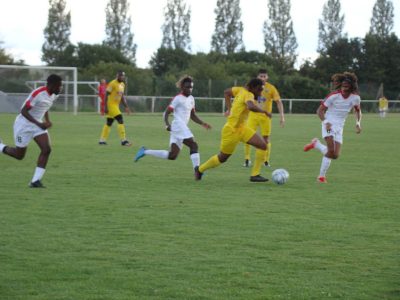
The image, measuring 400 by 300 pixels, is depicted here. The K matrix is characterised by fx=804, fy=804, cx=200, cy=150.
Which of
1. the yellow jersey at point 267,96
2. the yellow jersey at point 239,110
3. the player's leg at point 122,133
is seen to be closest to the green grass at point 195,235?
the yellow jersey at point 239,110

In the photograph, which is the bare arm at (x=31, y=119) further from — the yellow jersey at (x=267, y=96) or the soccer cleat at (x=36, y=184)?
the yellow jersey at (x=267, y=96)

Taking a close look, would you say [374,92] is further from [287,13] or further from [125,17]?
[125,17]

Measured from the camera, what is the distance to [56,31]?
95.2 meters

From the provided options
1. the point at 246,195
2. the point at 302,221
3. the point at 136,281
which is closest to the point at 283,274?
the point at 136,281

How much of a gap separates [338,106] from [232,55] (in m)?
74.4

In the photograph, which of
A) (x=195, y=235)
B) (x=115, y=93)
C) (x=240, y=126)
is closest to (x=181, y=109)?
(x=240, y=126)

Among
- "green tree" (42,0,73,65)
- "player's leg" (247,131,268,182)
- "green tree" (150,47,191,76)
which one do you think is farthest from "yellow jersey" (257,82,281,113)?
"green tree" (42,0,73,65)

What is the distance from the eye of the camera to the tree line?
225 ft

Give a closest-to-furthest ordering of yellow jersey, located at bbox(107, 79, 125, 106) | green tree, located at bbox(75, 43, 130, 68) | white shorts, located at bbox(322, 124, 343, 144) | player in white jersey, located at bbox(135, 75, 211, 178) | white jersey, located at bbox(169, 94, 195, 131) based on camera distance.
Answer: white shorts, located at bbox(322, 124, 343, 144) < player in white jersey, located at bbox(135, 75, 211, 178) < white jersey, located at bbox(169, 94, 195, 131) < yellow jersey, located at bbox(107, 79, 125, 106) < green tree, located at bbox(75, 43, 130, 68)

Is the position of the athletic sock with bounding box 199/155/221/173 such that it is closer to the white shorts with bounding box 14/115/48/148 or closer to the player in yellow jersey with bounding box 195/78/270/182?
the player in yellow jersey with bounding box 195/78/270/182

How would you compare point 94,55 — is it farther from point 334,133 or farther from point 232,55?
point 334,133

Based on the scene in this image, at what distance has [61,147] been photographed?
21.4m

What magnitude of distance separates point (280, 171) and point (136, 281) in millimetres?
7184

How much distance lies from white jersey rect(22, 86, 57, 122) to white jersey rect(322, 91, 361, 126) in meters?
4.73
